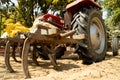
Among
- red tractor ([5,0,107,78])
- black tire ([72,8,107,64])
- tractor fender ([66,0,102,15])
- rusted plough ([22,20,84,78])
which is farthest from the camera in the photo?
tractor fender ([66,0,102,15])

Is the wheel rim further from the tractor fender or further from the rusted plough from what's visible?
the rusted plough

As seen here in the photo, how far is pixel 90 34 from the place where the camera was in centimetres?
Result: 775

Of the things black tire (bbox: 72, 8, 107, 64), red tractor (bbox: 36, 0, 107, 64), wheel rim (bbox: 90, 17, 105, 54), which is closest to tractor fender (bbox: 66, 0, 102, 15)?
red tractor (bbox: 36, 0, 107, 64)

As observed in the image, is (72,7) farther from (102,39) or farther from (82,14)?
(102,39)

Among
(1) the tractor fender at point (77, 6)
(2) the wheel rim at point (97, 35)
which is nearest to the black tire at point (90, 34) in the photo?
(2) the wheel rim at point (97, 35)

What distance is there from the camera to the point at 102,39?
8602mm

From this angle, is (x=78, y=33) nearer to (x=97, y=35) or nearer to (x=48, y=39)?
(x=97, y=35)

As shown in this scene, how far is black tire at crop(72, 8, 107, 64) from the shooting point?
23.9 ft

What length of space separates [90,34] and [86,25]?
476 mm

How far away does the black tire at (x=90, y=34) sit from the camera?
729 cm

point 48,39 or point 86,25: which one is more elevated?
point 86,25

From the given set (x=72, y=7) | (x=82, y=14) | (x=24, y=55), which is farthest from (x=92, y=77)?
(x=72, y=7)

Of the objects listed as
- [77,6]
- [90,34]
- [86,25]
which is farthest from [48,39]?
[77,6]

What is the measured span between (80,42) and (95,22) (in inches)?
52.0
